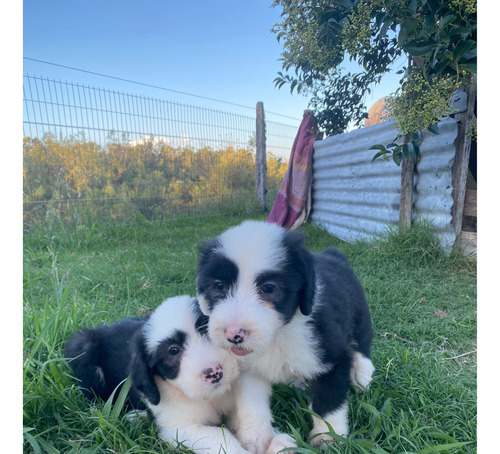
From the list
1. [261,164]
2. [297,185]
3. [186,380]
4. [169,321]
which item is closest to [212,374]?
[186,380]

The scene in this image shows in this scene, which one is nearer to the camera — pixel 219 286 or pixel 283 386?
pixel 219 286

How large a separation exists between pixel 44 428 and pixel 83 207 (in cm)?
164

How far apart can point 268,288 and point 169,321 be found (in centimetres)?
45

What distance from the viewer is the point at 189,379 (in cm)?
130

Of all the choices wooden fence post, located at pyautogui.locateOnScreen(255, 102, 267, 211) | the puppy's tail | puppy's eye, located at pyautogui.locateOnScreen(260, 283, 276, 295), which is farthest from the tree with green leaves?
the puppy's tail

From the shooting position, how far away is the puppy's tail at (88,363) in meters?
1.61

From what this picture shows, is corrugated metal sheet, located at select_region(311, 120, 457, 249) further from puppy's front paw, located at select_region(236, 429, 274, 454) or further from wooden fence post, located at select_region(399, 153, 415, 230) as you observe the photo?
puppy's front paw, located at select_region(236, 429, 274, 454)

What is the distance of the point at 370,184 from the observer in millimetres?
3295

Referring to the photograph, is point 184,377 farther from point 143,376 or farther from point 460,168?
point 460,168

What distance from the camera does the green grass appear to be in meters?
1.34

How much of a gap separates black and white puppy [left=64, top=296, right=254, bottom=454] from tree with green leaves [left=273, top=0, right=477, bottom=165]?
1.04 m
